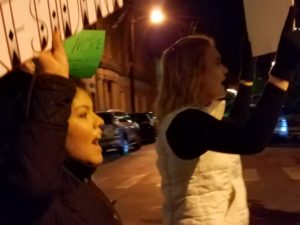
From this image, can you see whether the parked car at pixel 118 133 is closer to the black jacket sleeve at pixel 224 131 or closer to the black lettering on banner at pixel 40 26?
the black jacket sleeve at pixel 224 131

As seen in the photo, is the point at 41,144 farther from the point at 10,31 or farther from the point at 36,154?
the point at 10,31

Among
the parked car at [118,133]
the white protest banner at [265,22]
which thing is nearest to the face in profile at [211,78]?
the white protest banner at [265,22]

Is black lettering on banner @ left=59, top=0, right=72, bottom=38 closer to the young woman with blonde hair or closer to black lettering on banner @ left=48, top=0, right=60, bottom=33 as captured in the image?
black lettering on banner @ left=48, top=0, right=60, bottom=33

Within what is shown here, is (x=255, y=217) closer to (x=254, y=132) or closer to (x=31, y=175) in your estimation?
(x=254, y=132)

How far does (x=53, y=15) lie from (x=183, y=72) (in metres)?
0.96

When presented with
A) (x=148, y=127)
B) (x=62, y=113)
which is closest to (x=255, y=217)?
(x=62, y=113)

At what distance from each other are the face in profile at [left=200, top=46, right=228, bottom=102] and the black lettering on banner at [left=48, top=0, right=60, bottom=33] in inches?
38.7

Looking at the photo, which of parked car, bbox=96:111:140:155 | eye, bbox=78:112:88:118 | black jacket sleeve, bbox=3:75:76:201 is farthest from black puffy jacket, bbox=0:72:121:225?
parked car, bbox=96:111:140:155

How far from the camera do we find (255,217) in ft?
27.6

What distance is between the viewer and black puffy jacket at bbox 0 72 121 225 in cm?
163

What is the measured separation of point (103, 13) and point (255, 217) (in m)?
6.76

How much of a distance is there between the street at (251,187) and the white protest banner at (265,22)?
5.78 meters

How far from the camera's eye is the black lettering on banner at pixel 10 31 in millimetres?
1625

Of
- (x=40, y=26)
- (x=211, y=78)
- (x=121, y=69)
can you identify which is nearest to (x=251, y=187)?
(x=211, y=78)
